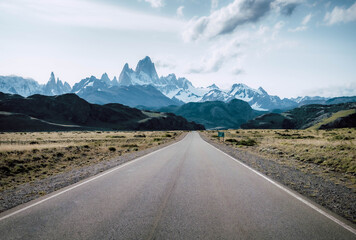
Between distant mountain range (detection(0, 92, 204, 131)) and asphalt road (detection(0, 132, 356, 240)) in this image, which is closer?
asphalt road (detection(0, 132, 356, 240))

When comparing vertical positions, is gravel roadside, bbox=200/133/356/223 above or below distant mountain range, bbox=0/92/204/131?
below

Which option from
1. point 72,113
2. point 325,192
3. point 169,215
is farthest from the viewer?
point 72,113

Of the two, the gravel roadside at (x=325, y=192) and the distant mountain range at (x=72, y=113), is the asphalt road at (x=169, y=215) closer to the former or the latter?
the gravel roadside at (x=325, y=192)

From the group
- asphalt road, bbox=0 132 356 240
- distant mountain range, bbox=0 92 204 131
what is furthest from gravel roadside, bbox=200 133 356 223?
distant mountain range, bbox=0 92 204 131

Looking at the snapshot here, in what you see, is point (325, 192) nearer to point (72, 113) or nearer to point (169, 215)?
point (169, 215)

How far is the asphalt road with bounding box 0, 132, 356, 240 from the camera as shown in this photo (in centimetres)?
434

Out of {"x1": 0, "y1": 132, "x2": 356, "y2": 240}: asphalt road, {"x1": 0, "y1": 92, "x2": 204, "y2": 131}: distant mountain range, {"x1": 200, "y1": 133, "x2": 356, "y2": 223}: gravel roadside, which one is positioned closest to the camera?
{"x1": 0, "y1": 132, "x2": 356, "y2": 240}: asphalt road

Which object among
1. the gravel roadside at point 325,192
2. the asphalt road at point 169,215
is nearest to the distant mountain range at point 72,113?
the asphalt road at point 169,215

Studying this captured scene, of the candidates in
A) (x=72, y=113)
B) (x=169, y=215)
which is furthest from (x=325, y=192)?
(x=72, y=113)

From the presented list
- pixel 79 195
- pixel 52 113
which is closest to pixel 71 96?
pixel 52 113

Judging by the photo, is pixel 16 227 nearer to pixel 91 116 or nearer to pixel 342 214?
pixel 342 214

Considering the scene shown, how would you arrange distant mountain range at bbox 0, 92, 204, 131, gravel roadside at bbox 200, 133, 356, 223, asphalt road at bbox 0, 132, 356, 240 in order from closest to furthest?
1. asphalt road at bbox 0, 132, 356, 240
2. gravel roadside at bbox 200, 133, 356, 223
3. distant mountain range at bbox 0, 92, 204, 131

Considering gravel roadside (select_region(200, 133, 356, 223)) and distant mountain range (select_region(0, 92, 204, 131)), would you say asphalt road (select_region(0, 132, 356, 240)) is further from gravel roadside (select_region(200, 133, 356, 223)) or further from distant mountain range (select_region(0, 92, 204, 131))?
distant mountain range (select_region(0, 92, 204, 131))

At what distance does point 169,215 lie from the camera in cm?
520
